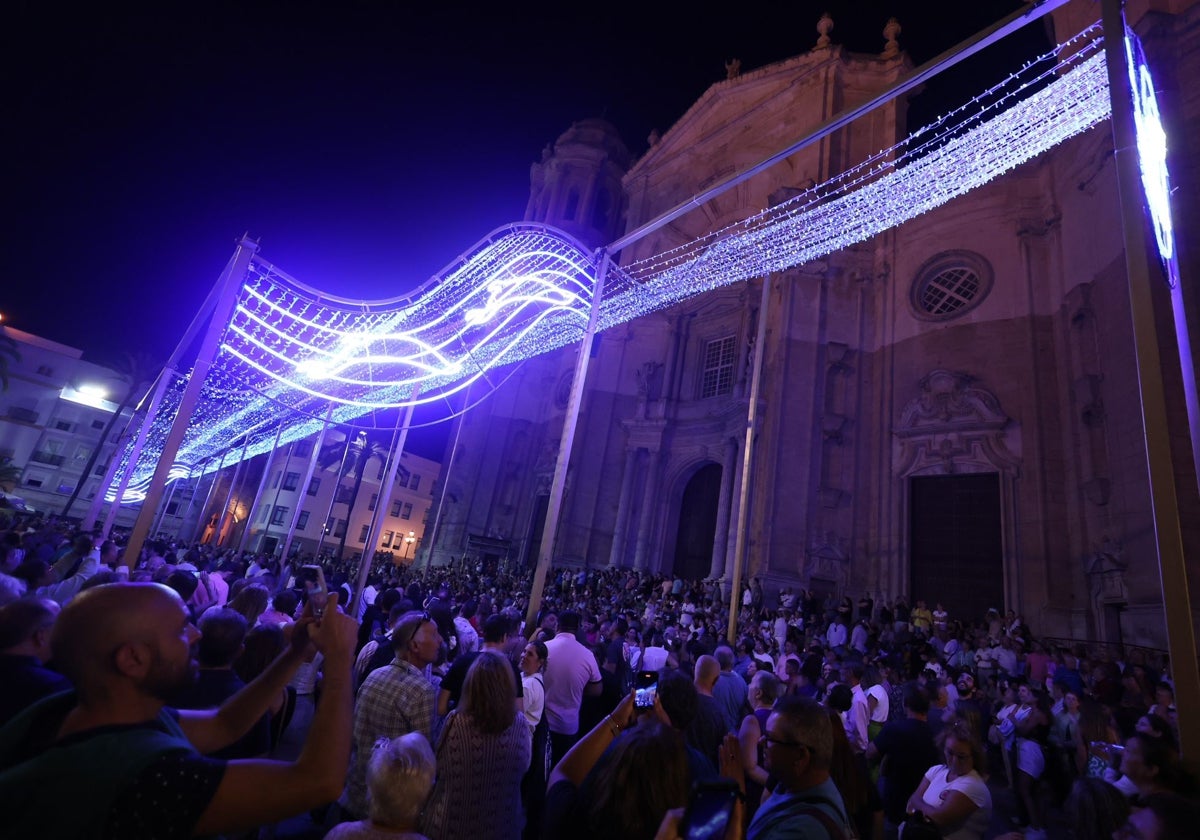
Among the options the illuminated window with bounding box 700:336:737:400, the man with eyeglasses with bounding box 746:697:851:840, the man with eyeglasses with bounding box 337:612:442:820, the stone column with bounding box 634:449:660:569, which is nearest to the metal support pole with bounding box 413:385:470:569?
the stone column with bounding box 634:449:660:569

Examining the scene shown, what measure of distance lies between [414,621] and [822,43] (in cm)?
2942

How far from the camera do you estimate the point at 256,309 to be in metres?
9.92

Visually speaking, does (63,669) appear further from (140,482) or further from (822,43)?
(140,482)

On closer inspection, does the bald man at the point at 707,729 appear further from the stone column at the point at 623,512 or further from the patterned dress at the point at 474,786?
the stone column at the point at 623,512

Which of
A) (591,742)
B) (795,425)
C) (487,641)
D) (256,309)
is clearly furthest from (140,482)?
(591,742)

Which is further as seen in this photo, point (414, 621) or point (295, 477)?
point (295, 477)

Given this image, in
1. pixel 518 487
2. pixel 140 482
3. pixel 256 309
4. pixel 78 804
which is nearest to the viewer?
pixel 78 804

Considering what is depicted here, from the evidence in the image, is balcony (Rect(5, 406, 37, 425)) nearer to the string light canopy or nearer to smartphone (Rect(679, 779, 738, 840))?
the string light canopy

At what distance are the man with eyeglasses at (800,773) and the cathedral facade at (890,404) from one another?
8.03 meters

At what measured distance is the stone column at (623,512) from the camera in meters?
24.0

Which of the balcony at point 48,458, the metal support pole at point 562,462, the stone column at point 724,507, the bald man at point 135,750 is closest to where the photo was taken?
the bald man at point 135,750

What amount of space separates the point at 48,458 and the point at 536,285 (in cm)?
5588

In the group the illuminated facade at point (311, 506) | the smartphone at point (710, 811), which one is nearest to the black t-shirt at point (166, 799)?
the smartphone at point (710, 811)

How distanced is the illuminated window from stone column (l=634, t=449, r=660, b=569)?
3.69m
